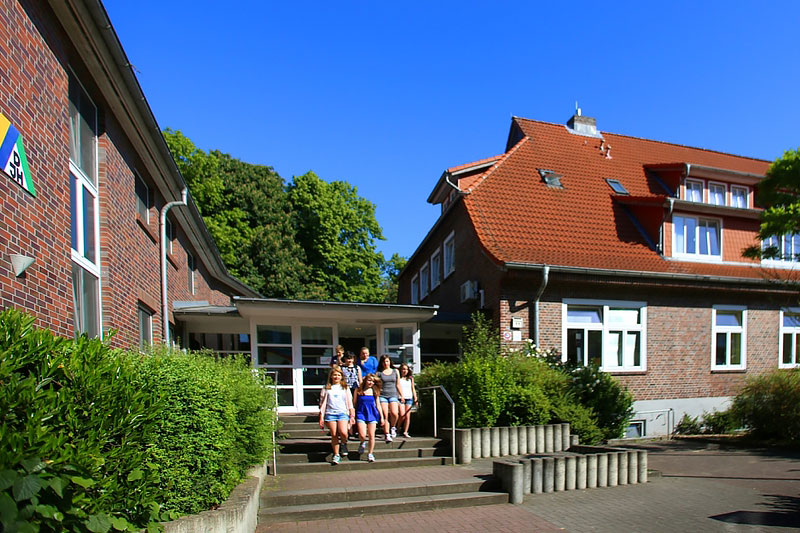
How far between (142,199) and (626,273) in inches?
443

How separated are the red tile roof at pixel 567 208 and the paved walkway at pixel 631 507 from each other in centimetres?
602

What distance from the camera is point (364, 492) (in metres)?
7.73

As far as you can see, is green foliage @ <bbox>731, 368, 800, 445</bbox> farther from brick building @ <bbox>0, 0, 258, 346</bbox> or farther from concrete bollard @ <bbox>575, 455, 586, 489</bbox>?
brick building @ <bbox>0, 0, 258, 346</bbox>

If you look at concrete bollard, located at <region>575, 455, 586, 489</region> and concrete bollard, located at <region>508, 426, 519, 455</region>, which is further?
concrete bollard, located at <region>508, 426, 519, 455</region>

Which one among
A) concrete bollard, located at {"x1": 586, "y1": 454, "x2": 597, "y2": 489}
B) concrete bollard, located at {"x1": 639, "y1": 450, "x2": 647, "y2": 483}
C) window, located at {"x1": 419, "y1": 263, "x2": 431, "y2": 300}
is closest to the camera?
concrete bollard, located at {"x1": 586, "y1": 454, "x2": 597, "y2": 489}

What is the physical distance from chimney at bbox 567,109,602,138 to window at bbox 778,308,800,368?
339 inches

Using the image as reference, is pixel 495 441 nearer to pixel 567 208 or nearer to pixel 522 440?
pixel 522 440

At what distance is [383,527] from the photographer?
22.7 feet

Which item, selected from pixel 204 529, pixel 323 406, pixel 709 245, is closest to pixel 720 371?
pixel 709 245

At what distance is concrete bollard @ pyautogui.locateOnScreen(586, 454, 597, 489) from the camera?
9008 millimetres

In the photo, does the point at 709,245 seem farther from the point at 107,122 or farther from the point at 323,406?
the point at 107,122

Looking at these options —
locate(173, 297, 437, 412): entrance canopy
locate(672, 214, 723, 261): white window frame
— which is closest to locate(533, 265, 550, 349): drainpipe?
locate(173, 297, 437, 412): entrance canopy

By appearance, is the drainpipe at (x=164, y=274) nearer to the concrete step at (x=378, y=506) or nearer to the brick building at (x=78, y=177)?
the brick building at (x=78, y=177)

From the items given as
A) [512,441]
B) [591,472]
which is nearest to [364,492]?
[591,472]
